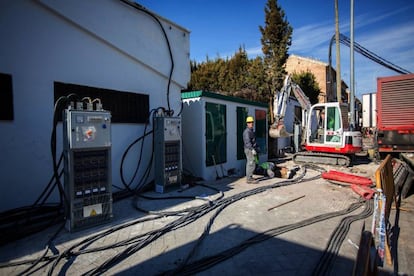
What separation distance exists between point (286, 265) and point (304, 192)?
412 cm

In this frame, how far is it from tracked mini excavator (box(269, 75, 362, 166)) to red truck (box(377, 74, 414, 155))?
1077 mm

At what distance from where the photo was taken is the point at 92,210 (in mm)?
4520

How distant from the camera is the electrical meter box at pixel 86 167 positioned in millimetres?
4348

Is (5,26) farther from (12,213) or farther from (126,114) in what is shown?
(12,213)

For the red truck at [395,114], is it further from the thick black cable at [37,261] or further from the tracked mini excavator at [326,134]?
the thick black cable at [37,261]

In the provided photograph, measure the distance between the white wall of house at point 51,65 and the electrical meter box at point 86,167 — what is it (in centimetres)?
124

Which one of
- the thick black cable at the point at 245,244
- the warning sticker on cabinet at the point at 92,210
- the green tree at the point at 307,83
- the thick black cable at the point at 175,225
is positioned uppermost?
the green tree at the point at 307,83

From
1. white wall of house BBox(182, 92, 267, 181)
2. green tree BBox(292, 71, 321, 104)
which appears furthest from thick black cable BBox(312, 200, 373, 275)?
green tree BBox(292, 71, 321, 104)

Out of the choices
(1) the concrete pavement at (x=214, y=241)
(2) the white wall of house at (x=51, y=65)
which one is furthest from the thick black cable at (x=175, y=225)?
(2) the white wall of house at (x=51, y=65)

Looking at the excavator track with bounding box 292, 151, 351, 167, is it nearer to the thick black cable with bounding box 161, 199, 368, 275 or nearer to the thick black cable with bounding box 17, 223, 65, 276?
the thick black cable with bounding box 161, 199, 368, 275

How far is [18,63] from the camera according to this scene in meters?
4.90

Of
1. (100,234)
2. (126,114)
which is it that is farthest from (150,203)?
(126,114)

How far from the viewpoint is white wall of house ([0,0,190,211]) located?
191 inches

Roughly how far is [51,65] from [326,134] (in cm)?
1109
